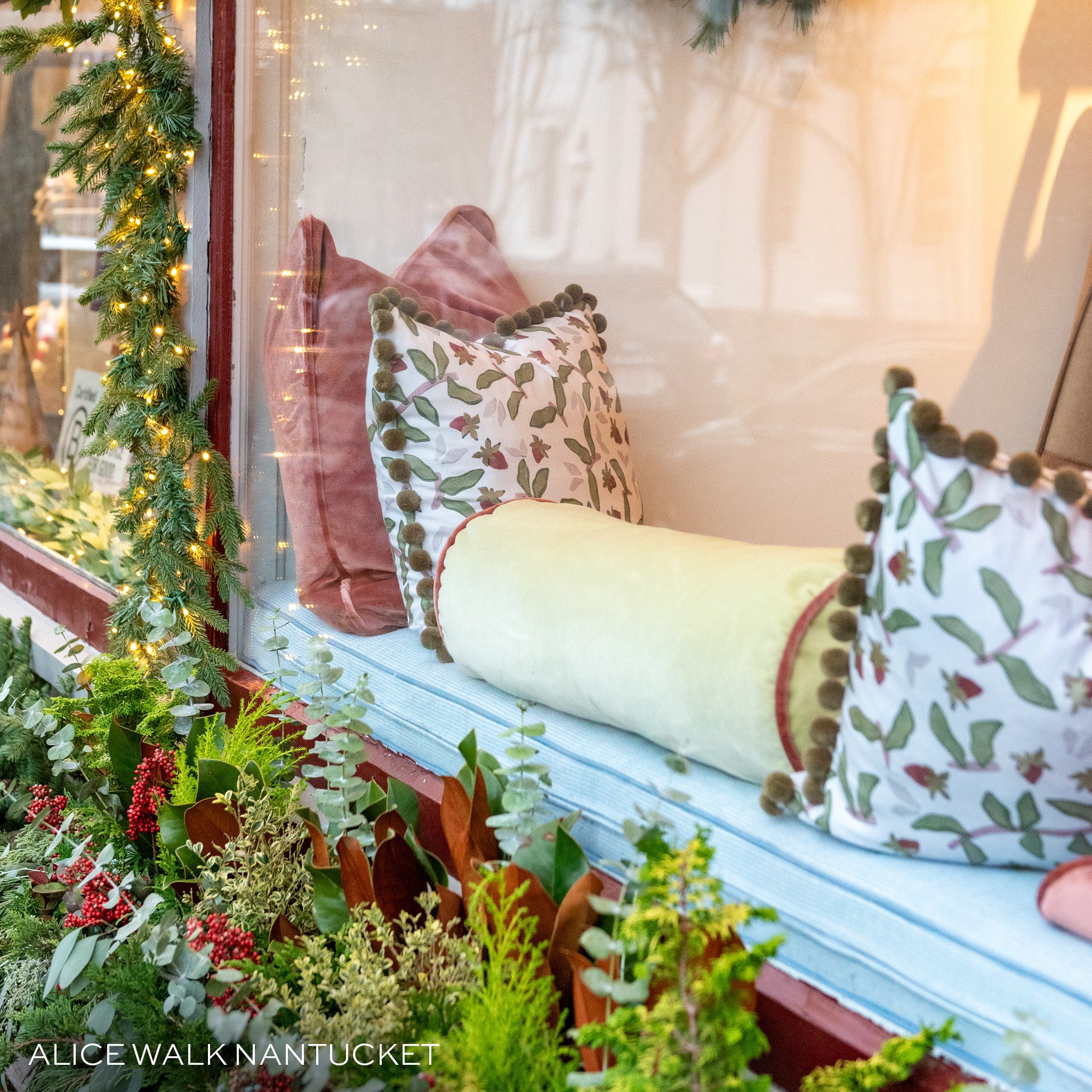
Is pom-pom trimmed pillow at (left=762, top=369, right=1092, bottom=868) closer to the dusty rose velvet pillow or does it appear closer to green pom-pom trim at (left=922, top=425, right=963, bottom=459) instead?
green pom-pom trim at (left=922, top=425, right=963, bottom=459)

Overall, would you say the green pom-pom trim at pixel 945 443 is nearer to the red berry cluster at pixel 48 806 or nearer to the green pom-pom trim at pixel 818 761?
the green pom-pom trim at pixel 818 761

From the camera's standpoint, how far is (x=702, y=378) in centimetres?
148

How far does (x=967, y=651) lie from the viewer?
2.26 ft

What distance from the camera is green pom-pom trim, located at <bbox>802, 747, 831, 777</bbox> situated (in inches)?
31.8

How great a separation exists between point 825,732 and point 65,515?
1.93m

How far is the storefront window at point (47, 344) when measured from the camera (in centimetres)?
202

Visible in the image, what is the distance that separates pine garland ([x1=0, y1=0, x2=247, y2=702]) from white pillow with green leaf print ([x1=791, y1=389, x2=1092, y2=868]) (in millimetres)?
1047

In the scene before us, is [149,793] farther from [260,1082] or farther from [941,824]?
A: [941,824]

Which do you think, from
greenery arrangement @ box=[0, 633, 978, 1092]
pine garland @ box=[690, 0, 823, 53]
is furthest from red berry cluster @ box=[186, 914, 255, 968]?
pine garland @ box=[690, 0, 823, 53]

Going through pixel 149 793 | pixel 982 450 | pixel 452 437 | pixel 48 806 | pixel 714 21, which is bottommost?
pixel 48 806

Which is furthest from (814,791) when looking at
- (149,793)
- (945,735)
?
(149,793)

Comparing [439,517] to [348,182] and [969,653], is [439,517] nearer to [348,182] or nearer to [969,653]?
[348,182]

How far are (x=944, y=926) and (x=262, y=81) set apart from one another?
1391mm

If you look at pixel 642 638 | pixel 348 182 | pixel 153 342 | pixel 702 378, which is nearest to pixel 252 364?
pixel 153 342
